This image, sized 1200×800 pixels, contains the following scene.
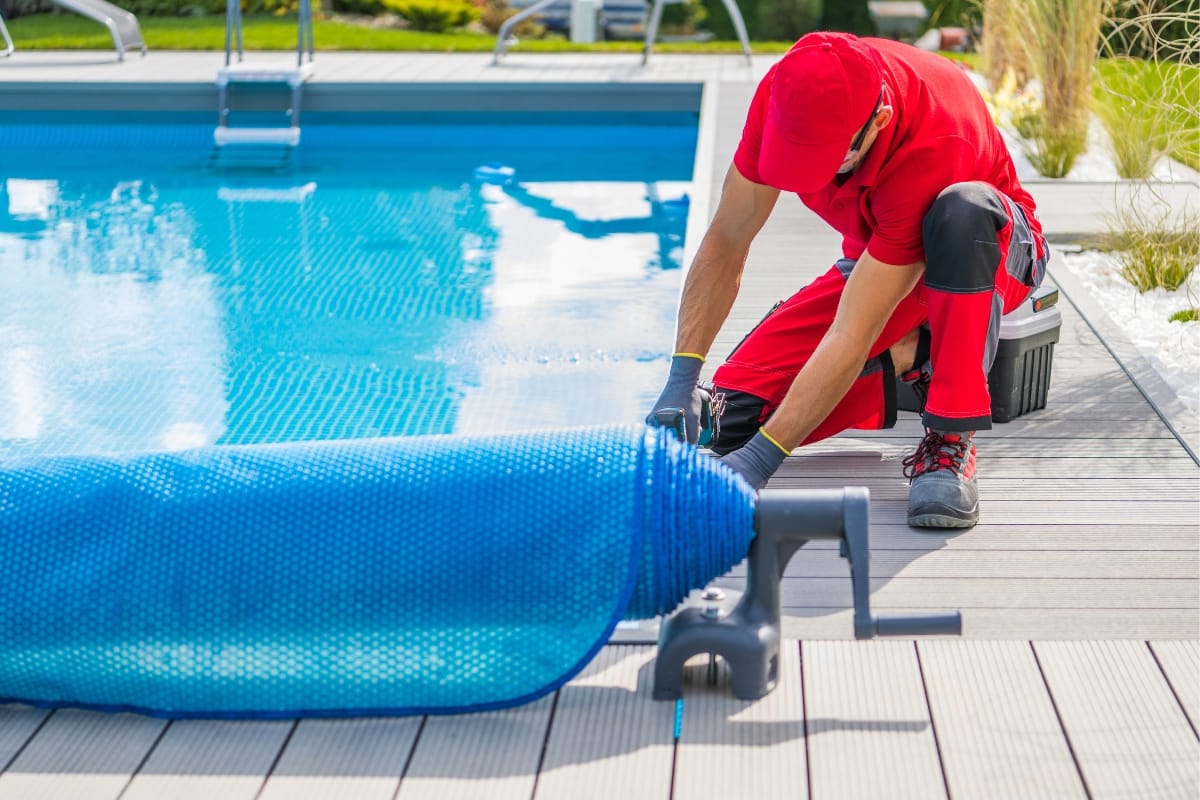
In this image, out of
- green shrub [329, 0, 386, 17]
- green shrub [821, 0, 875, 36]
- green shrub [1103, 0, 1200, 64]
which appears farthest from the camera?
green shrub [821, 0, 875, 36]

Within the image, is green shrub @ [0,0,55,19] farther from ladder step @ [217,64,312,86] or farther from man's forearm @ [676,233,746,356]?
man's forearm @ [676,233,746,356]

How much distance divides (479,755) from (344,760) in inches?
6.6

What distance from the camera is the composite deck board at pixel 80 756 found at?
62.7 inches

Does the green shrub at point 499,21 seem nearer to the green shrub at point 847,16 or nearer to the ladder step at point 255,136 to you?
the green shrub at point 847,16

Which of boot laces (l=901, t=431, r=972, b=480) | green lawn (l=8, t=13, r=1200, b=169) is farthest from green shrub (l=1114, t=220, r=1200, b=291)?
green lawn (l=8, t=13, r=1200, b=169)

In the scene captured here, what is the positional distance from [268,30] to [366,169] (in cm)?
435

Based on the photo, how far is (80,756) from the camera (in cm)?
167

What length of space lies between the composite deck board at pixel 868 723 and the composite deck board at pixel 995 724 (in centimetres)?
2

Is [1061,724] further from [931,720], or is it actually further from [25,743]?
[25,743]

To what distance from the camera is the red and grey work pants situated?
2.26 m

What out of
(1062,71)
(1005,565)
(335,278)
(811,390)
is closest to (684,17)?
(1062,71)

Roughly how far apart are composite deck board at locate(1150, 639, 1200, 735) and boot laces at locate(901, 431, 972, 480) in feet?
1.76

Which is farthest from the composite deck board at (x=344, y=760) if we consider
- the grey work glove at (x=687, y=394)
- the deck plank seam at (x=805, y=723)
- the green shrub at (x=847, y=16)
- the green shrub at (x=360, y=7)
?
the green shrub at (x=847, y=16)

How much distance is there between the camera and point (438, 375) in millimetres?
4172
